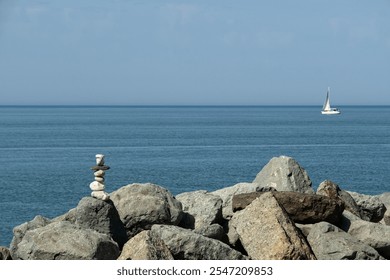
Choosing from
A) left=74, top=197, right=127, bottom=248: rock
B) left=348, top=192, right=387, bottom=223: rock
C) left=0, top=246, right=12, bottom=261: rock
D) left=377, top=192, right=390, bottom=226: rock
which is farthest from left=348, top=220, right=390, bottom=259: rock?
left=0, top=246, right=12, bottom=261: rock

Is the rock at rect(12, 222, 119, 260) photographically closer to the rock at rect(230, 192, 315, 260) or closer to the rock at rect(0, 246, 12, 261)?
the rock at rect(0, 246, 12, 261)

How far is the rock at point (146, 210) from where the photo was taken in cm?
1496

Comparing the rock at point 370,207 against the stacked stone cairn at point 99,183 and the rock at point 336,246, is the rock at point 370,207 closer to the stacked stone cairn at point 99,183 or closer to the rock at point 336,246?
the rock at point 336,246

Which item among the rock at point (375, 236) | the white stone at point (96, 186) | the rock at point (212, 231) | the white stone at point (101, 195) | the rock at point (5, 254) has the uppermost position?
the white stone at point (96, 186)

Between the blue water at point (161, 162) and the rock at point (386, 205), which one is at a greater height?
the rock at point (386, 205)

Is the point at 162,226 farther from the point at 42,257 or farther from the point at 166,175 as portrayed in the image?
the point at 166,175

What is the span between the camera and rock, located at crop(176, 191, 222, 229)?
15.3m

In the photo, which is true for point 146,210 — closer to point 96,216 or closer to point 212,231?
point 96,216

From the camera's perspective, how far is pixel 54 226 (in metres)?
13.5

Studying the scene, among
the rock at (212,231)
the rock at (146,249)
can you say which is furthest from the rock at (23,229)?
the rock at (212,231)

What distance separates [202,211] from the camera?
611 inches

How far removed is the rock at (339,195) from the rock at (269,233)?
275cm

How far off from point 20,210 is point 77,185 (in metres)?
9.47
